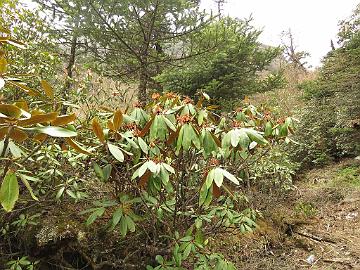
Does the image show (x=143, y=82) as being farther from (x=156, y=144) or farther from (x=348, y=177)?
(x=348, y=177)

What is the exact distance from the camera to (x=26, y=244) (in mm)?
2439

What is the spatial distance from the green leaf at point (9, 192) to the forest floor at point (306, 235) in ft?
9.19

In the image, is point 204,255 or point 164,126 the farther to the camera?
point 204,255

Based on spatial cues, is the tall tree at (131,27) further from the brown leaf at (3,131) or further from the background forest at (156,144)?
the brown leaf at (3,131)

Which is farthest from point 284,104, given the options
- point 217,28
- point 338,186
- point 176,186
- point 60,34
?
point 176,186

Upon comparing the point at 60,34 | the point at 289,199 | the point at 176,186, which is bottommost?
the point at 289,199

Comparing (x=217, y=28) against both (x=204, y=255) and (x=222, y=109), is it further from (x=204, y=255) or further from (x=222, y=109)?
(x=204, y=255)

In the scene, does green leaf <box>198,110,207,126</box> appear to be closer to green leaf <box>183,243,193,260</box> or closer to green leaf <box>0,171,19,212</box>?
green leaf <box>183,243,193,260</box>

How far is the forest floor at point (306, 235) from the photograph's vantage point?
3.61 m

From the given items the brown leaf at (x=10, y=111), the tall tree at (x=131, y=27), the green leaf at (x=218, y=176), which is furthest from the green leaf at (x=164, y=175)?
the tall tree at (x=131, y=27)

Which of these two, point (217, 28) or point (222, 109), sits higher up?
point (217, 28)

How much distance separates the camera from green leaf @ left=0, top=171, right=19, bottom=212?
3.43 feet

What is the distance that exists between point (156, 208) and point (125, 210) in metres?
0.30

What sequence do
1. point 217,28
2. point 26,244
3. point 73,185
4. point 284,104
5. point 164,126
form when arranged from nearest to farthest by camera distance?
point 164,126, point 73,185, point 26,244, point 217,28, point 284,104
